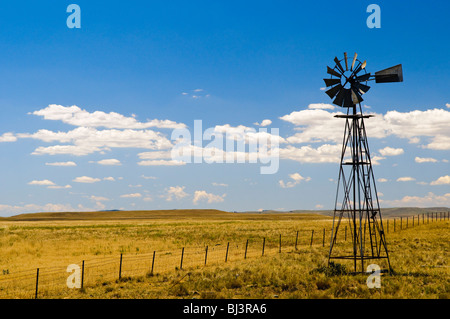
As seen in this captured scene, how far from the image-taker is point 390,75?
23203 mm

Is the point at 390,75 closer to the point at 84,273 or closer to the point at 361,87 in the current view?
the point at 361,87

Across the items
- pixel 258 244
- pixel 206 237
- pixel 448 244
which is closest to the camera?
pixel 448 244

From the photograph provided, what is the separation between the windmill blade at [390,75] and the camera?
75.6 feet

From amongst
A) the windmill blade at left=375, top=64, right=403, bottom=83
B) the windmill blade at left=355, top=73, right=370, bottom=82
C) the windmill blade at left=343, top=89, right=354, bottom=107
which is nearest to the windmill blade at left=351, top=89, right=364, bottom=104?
the windmill blade at left=343, top=89, right=354, bottom=107

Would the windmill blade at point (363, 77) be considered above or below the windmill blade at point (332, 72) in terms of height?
below

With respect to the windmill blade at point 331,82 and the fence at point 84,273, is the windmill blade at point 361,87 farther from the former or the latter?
the fence at point 84,273

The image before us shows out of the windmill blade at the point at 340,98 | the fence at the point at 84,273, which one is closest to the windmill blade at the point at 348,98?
the windmill blade at the point at 340,98

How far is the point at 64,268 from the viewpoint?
27812mm

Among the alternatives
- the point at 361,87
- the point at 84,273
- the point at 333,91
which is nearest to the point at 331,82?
the point at 333,91

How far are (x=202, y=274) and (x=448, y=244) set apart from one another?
25.2 m

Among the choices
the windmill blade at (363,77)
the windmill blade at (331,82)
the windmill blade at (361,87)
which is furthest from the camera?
the windmill blade at (331,82)

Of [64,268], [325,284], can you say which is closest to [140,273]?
[64,268]

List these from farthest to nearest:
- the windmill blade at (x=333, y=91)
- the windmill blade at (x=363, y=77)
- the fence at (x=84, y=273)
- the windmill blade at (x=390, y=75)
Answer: the windmill blade at (x=333, y=91)
the windmill blade at (x=390, y=75)
the windmill blade at (x=363, y=77)
the fence at (x=84, y=273)
